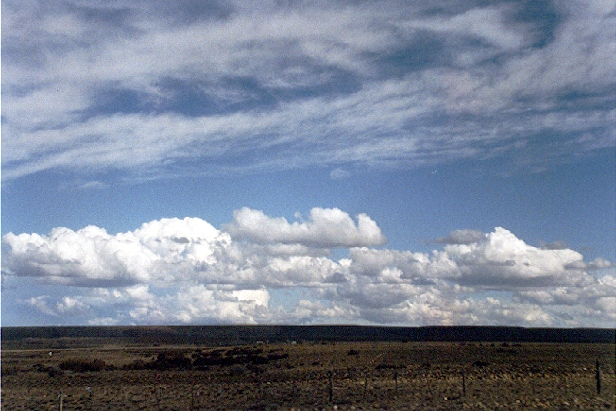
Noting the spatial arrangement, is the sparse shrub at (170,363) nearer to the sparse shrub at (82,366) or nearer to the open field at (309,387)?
the open field at (309,387)

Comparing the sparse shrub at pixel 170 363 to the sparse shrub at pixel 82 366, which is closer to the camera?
the sparse shrub at pixel 82 366

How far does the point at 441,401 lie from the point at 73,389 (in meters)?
35.1

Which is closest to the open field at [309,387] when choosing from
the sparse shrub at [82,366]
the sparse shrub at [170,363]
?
the sparse shrub at [82,366]

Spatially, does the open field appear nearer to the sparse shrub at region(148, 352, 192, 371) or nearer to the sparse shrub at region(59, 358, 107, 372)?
the sparse shrub at region(59, 358, 107, 372)

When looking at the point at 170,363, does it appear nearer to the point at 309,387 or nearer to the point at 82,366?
the point at 82,366

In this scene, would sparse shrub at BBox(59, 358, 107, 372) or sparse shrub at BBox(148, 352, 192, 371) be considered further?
sparse shrub at BBox(148, 352, 192, 371)

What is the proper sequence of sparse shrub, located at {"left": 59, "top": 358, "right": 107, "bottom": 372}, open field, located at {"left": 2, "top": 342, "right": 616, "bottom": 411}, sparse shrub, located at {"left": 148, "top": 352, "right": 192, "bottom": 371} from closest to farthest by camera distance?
open field, located at {"left": 2, "top": 342, "right": 616, "bottom": 411} < sparse shrub, located at {"left": 59, "top": 358, "right": 107, "bottom": 372} < sparse shrub, located at {"left": 148, "top": 352, "right": 192, "bottom": 371}

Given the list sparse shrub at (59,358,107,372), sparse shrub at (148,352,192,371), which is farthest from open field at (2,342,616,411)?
Answer: sparse shrub at (148,352,192,371)

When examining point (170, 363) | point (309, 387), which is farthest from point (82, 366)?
point (309, 387)

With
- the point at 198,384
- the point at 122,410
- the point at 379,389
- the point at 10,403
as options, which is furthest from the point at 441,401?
the point at 10,403

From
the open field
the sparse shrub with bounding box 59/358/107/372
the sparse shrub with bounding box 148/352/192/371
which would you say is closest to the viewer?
the open field

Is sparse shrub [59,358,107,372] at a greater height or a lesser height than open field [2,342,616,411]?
lesser

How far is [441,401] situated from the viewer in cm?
3453

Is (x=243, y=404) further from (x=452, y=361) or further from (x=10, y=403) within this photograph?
(x=452, y=361)
